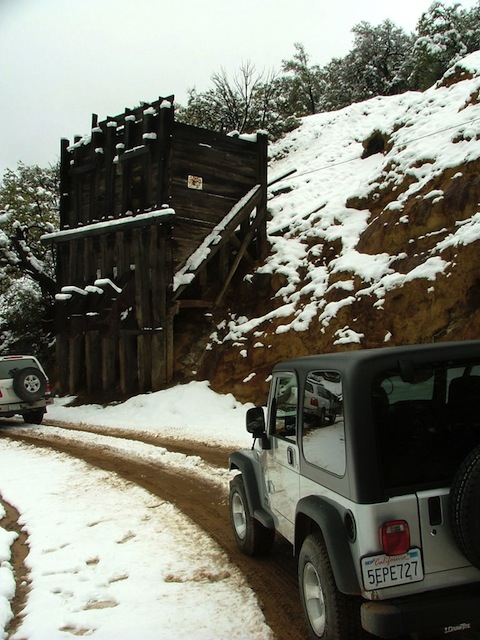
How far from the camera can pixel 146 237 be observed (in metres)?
15.2

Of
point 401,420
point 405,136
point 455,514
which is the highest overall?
point 405,136

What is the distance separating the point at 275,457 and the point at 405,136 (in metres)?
14.3

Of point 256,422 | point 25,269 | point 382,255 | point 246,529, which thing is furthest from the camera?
point 25,269

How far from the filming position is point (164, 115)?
15039 millimetres

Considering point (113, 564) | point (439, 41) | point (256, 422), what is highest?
point (439, 41)

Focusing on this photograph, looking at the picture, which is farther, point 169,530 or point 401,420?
point 169,530

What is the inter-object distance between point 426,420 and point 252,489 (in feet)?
6.89

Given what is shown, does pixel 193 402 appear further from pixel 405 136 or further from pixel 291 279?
pixel 405 136

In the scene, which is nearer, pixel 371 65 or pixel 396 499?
pixel 396 499

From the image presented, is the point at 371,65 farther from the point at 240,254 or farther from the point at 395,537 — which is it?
the point at 395,537

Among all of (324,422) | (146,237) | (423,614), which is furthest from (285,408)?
(146,237)

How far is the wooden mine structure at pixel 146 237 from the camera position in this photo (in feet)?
48.8

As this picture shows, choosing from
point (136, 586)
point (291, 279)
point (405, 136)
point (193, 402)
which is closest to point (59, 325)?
point (193, 402)

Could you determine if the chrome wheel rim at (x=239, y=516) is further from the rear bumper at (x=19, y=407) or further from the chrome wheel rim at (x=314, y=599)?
the rear bumper at (x=19, y=407)
